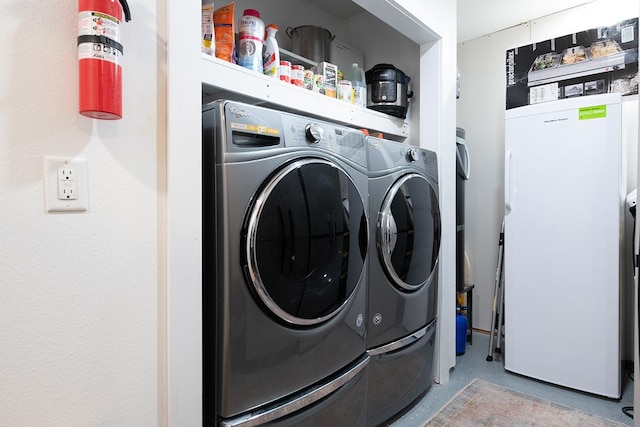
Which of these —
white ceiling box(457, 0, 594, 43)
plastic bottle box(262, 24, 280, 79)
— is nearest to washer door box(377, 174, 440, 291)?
plastic bottle box(262, 24, 280, 79)

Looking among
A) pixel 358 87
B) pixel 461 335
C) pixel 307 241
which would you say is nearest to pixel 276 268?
pixel 307 241

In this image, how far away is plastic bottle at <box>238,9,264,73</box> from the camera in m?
1.52

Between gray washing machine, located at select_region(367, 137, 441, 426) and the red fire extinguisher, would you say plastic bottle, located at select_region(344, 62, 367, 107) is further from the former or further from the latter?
the red fire extinguisher

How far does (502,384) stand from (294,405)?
67.6 inches

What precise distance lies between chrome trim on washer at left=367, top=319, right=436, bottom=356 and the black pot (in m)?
1.35

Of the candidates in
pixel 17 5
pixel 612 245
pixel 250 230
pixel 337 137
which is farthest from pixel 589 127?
pixel 17 5

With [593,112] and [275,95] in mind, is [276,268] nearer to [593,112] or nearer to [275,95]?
[275,95]

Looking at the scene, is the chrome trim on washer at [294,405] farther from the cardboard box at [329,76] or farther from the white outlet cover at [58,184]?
the cardboard box at [329,76]

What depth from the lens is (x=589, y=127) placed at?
2.14 metres

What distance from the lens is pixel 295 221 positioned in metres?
1.27

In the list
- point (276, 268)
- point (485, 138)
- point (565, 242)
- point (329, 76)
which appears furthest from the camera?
point (485, 138)

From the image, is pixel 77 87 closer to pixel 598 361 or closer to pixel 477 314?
pixel 598 361

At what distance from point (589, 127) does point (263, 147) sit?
209 centimetres

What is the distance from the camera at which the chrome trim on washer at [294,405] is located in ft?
3.72
